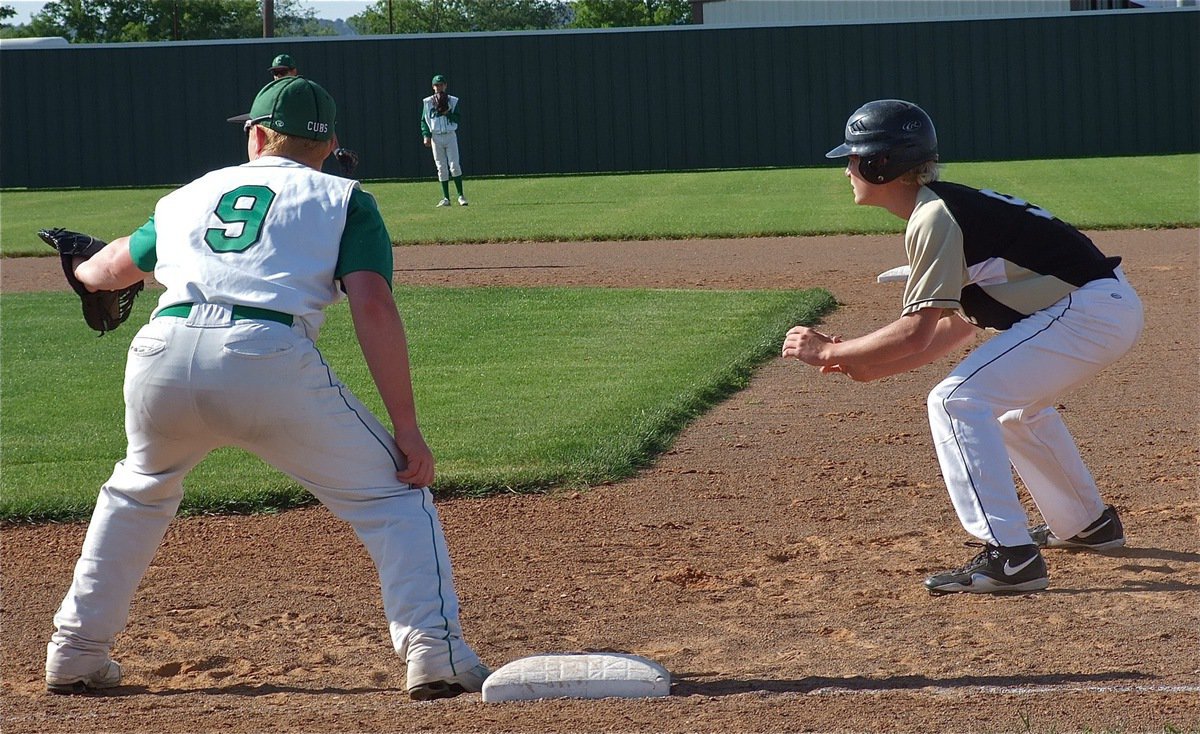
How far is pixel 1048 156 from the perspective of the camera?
2877 cm

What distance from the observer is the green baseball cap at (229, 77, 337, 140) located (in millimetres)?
3584

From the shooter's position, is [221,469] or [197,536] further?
[221,469]

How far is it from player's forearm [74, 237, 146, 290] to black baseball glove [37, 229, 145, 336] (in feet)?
0.24

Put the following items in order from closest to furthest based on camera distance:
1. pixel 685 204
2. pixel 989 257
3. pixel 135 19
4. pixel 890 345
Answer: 1. pixel 890 345
2. pixel 989 257
3. pixel 685 204
4. pixel 135 19

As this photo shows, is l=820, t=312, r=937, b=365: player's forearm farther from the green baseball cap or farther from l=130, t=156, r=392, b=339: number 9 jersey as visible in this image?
the green baseball cap

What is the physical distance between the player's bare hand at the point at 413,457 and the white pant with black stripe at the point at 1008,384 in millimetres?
1719

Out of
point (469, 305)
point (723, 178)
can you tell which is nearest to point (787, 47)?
point (723, 178)

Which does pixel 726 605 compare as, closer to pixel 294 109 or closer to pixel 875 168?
pixel 875 168

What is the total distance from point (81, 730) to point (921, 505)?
3.46 meters

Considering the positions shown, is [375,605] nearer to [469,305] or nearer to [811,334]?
[811,334]

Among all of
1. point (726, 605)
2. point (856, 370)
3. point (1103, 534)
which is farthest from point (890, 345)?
point (1103, 534)

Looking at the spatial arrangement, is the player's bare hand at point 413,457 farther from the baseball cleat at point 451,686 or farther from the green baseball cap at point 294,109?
the green baseball cap at point 294,109

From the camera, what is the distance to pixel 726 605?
444 centimetres

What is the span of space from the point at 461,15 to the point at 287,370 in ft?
266
